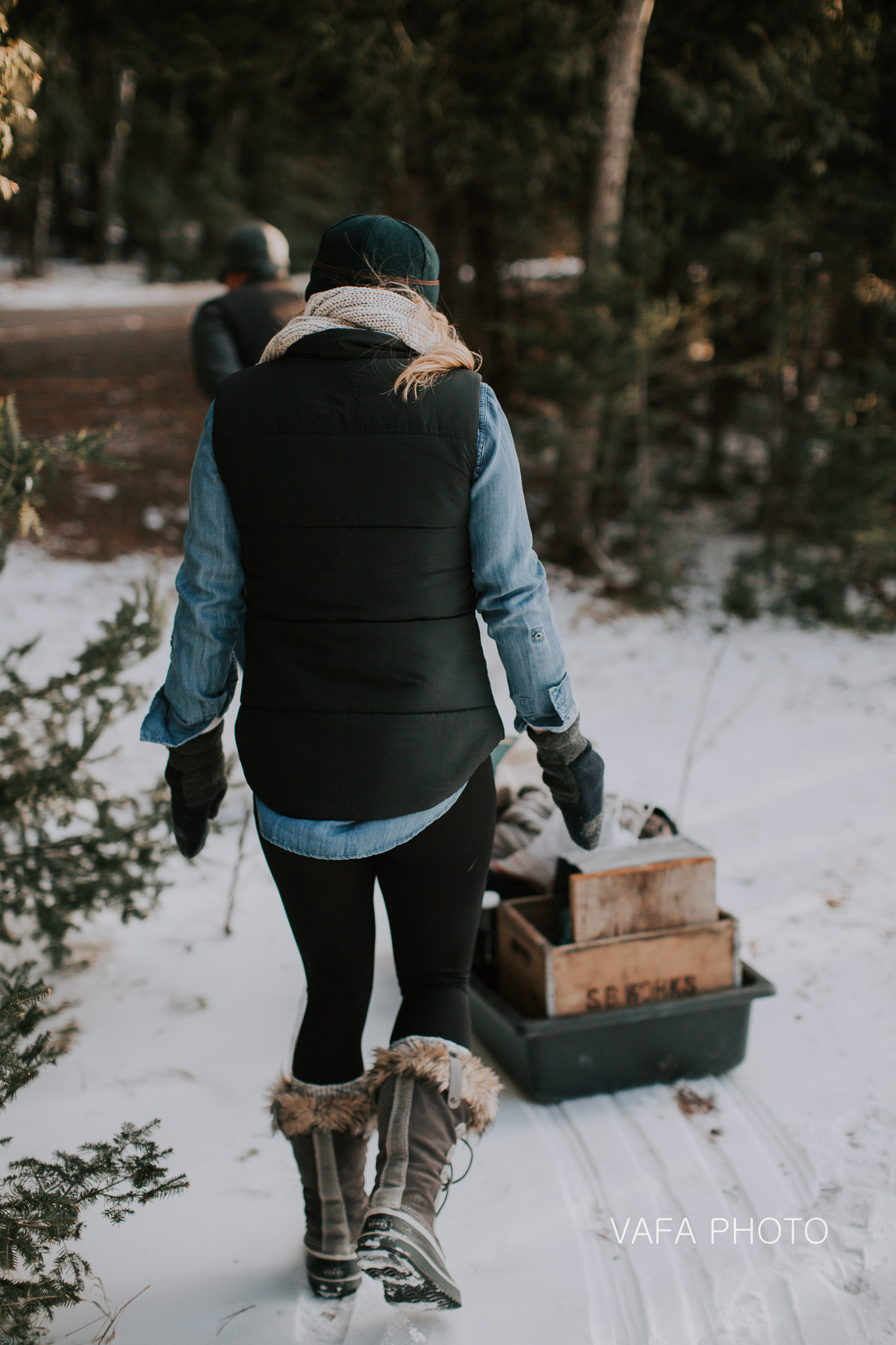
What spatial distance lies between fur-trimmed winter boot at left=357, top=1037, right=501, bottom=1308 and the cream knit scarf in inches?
46.5

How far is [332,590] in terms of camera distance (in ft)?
4.92

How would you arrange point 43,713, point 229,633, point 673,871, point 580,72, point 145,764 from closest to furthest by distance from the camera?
1. point 229,633
2. point 673,871
3. point 145,764
4. point 43,713
5. point 580,72

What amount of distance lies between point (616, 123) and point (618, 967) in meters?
6.08

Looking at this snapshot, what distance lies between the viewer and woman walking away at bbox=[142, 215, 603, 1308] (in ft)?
4.87

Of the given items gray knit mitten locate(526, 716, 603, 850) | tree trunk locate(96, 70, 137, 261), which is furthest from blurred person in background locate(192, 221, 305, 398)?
tree trunk locate(96, 70, 137, 261)

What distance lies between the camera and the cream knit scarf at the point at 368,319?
1499mm

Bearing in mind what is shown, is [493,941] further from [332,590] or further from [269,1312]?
[332,590]

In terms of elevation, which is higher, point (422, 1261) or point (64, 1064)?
point (422, 1261)

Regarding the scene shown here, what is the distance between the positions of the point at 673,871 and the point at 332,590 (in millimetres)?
1474

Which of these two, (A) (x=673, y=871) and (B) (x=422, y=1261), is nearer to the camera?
(B) (x=422, y=1261)

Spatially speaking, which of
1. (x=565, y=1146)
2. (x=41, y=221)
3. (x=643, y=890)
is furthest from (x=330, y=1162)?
(x=41, y=221)

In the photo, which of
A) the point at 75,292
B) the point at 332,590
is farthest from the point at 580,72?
the point at 75,292

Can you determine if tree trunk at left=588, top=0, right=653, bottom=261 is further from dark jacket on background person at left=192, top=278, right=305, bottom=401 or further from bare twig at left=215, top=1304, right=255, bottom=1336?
bare twig at left=215, top=1304, right=255, bottom=1336

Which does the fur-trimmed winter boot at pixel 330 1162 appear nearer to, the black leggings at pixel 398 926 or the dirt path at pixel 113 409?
the black leggings at pixel 398 926
